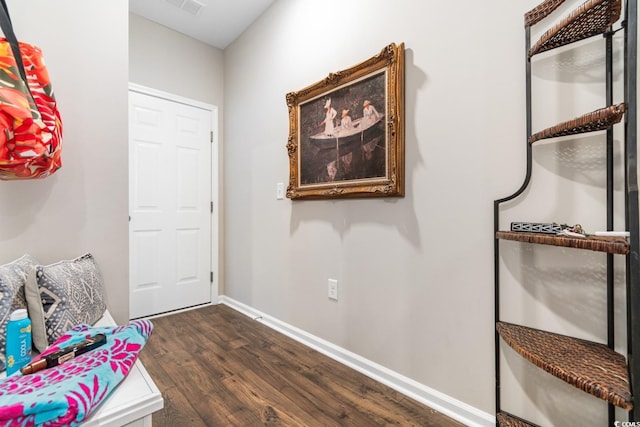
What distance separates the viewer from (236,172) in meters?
2.96

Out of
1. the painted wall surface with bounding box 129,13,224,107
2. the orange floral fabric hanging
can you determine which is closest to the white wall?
the painted wall surface with bounding box 129,13,224,107

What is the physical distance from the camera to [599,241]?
0.82 meters

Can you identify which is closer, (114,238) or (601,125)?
(601,125)

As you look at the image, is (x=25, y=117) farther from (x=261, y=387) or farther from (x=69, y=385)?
(x=261, y=387)

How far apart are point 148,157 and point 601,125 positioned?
300 cm

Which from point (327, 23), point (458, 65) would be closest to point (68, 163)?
point (327, 23)

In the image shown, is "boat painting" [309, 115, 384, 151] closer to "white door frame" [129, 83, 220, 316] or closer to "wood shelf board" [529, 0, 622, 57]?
"wood shelf board" [529, 0, 622, 57]

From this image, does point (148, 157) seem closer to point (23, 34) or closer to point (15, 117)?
point (23, 34)

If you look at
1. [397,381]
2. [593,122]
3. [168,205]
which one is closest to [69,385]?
[397,381]

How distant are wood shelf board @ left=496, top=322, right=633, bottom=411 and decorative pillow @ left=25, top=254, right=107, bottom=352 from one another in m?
1.65

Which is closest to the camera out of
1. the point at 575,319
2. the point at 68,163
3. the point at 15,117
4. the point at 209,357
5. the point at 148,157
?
the point at 15,117

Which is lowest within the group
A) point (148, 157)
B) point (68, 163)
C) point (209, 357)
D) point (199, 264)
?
point (209, 357)

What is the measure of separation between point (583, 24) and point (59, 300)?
2.10 metres

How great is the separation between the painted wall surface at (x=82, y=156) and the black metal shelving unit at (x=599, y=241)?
1819 millimetres
